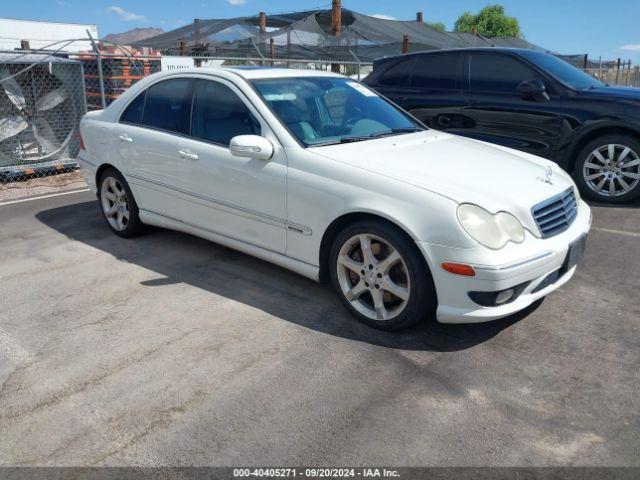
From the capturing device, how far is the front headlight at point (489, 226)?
10.2ft

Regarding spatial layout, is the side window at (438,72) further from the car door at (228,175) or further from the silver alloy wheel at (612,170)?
the car door at (228,175)

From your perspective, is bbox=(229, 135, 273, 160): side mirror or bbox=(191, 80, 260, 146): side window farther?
bbox=(191, 80, 260, 146): side window

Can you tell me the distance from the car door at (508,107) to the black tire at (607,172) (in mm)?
377

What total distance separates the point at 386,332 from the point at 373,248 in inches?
20.8

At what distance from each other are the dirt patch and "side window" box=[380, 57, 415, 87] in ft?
14.7

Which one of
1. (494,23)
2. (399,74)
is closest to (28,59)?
(399,74)

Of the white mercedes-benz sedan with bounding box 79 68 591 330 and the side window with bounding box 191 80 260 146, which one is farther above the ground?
the side window with bounding box 191 80 260 146

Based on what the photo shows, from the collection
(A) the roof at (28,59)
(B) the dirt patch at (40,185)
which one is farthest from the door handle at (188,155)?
(A) the roof at (28,59)

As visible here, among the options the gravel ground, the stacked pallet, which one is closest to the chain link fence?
the stacked pallet

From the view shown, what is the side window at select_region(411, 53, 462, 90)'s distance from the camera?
7.41 metres

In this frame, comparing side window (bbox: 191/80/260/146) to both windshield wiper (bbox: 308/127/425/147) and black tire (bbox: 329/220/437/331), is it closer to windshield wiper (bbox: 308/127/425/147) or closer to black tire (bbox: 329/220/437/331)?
windshield wiper (bbox: 308/127/425/147)

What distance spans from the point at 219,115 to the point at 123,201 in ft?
5.10

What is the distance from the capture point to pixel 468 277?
3.11m

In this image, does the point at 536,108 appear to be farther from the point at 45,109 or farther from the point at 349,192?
the point at 45,109
